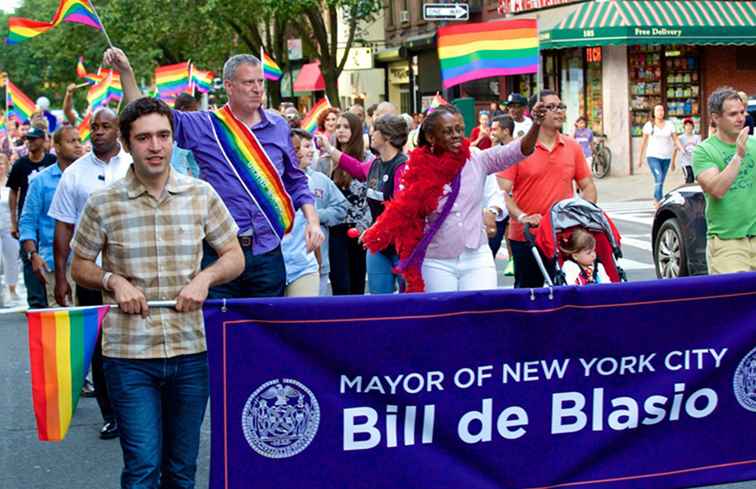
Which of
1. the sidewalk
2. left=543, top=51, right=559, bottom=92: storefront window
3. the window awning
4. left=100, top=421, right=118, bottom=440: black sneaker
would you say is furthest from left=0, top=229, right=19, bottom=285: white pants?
the window awning

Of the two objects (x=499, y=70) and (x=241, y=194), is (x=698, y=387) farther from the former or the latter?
(x=499, y=70)

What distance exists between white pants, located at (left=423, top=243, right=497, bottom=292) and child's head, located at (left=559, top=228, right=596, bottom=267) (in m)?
0.65

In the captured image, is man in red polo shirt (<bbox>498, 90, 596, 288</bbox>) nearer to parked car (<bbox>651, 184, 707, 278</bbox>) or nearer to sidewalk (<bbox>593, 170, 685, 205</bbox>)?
parked car (<bbox>651, 184, 707, 278</bbox>)

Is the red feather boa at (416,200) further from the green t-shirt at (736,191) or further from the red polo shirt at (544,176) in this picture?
the green t-shirt at (736,191)

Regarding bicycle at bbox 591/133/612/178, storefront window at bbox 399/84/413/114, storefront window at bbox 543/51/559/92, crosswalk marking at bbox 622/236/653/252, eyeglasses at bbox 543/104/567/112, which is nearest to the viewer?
eyeglasses at bbox 543/104/567/112

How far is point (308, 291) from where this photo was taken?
26.2 feet

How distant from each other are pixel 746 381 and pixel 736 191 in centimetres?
244

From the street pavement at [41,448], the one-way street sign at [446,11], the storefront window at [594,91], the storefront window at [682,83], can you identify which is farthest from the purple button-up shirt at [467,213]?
the storefront window at [682,83]

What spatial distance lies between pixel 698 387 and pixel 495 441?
Result: 2.98ft

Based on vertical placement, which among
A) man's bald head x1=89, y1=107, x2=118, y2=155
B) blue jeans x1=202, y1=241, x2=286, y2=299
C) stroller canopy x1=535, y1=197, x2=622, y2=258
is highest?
man's bald head x1=89, y1=107, x2=118, y2=155

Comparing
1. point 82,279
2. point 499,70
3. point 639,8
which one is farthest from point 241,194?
point 639,8

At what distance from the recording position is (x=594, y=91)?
31344 millimetres

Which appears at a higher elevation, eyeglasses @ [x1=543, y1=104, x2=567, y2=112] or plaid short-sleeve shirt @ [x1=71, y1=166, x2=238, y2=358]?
eyeglasses @ [x1=543, y1=104, x2=567, y2=112]

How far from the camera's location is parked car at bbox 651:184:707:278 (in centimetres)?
1241
